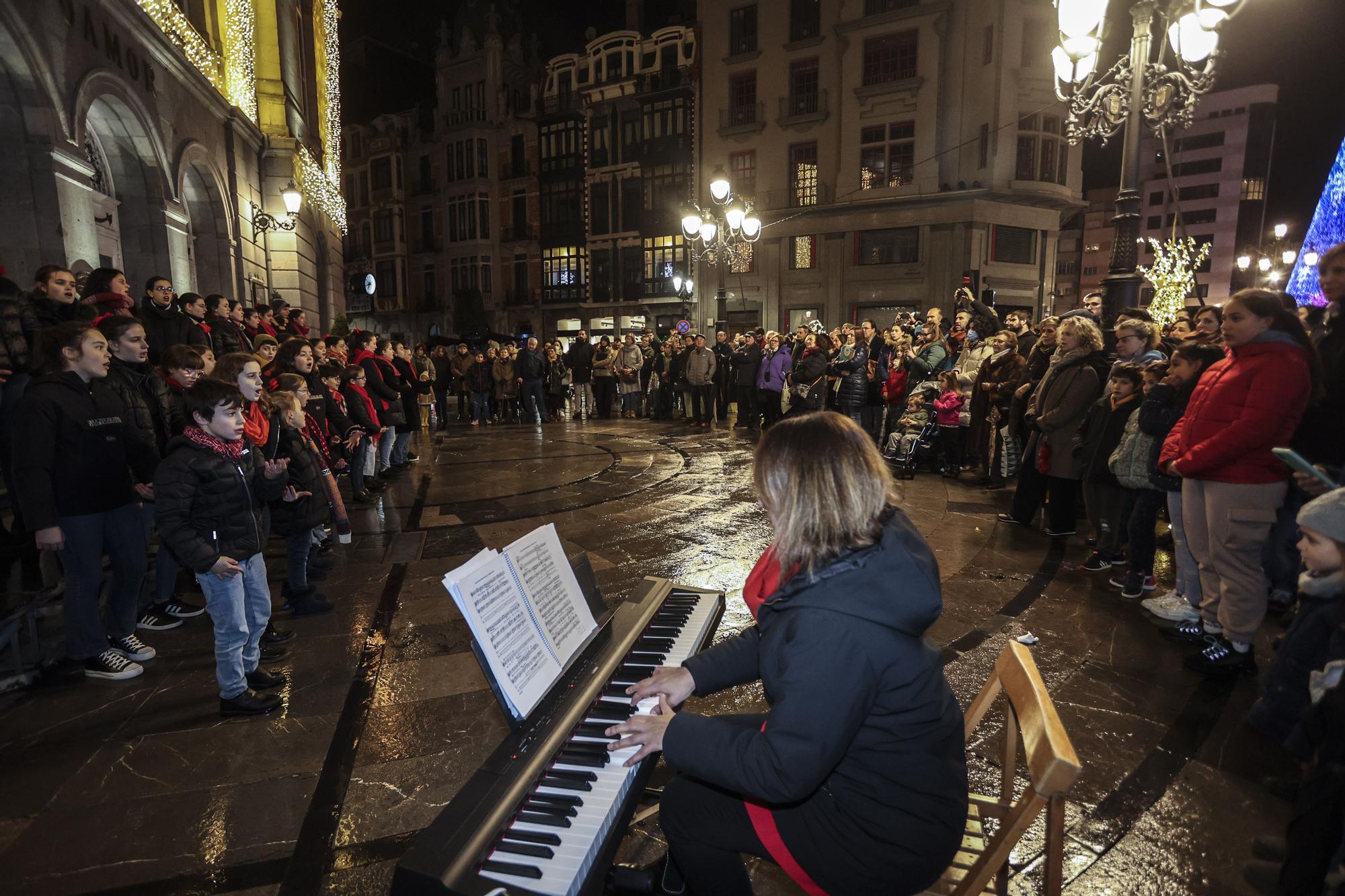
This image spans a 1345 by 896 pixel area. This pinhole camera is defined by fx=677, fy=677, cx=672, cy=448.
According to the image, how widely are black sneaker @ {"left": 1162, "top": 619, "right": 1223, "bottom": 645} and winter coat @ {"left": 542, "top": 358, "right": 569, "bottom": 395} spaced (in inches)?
637

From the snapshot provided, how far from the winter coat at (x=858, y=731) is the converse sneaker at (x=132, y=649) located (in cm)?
419

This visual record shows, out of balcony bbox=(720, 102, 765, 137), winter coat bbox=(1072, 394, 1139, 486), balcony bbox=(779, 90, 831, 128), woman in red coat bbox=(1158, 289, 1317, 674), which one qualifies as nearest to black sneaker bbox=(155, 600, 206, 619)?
woman in red coat bbox=(1158, 289, 1317, 674)

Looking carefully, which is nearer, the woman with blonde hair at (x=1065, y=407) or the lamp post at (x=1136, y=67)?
the woman with blonde hair at (x=1065, y=407)

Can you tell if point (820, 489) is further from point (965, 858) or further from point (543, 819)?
point (965, 858)

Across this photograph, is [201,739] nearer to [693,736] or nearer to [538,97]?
[693,736]

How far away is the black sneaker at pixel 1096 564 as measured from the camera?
570 cm

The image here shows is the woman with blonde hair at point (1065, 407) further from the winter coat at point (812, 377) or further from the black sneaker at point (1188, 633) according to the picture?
the winter coat at point (812, 377)

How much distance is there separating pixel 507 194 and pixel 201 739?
44204 millimetres

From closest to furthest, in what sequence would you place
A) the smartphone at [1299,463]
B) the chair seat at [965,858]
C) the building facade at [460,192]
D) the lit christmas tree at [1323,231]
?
the chair seat at [965,858] < the smartphone at [1299,463] < the lit christmas tree at [1323,231] < the building facade at [460,192]

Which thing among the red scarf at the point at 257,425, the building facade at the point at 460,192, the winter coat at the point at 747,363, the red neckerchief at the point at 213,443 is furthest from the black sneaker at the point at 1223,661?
the building facade at the point at 460,192

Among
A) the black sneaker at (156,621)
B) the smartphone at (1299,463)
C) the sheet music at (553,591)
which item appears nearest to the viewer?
the sheet music at (553,591)

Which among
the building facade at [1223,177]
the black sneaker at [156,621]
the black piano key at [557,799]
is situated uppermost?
the building facade at [1223,177]

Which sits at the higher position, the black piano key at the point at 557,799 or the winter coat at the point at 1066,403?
the winter coat at the point at 1066,403

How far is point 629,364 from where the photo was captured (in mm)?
17875
